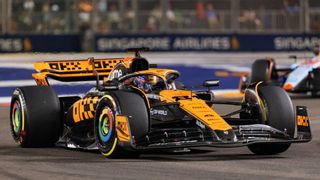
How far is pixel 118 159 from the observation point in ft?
30.4

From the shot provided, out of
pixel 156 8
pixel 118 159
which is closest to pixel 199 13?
pixel 156 8

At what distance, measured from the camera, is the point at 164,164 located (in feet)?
29.3

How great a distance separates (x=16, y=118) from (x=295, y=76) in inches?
347

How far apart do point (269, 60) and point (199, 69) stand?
656 cm

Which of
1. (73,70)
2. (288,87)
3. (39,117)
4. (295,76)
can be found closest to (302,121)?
(39,117)

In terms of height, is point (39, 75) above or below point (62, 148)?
above

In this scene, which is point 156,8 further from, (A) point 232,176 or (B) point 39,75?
(A) point 232,176

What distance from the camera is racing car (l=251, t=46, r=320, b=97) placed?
18.5 meters

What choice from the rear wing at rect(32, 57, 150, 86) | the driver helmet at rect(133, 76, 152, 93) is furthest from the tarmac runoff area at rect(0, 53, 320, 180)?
the rear wing at rect(32, 57, 150, 86)

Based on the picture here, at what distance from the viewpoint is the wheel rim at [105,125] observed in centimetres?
926

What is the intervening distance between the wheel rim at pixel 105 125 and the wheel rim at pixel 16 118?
67.0 inches

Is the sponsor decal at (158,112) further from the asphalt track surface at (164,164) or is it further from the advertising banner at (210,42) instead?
the advertising banner at (210,42)

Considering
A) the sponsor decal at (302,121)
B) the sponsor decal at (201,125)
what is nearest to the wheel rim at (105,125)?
the sponsor decal at (201,125)

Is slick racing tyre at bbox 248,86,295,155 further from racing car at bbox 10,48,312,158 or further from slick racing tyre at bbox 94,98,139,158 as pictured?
slick racing tyre at bbox 94,98,139,158
